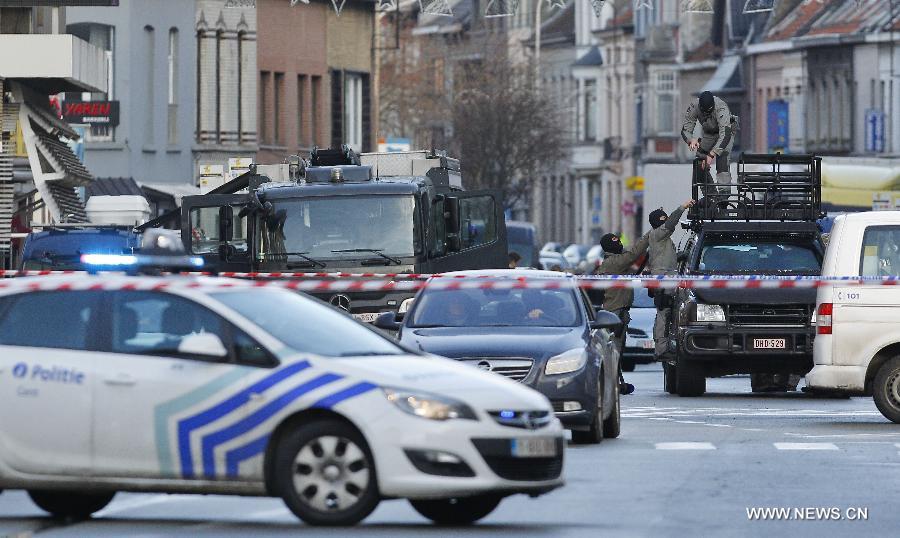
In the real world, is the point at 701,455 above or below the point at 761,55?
below

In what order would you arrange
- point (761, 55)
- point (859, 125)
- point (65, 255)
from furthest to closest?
point (761, 55), point (859, 125), point (65, 255)

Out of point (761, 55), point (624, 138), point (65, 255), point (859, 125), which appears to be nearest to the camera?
point (65, 255)

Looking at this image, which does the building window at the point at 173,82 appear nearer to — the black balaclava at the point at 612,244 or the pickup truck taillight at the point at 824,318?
the black balaclava at the point at 612,244

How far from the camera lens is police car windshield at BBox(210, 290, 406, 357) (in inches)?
572

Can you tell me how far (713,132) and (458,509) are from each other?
57.5 ft

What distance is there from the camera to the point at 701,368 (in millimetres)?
28938

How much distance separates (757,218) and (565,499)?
14.2 metres

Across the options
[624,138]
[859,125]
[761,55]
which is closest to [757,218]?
[859,125]

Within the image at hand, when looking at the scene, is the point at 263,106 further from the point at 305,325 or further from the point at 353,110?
the point at 305,325

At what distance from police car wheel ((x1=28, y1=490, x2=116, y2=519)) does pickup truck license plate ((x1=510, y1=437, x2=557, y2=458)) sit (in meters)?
2.46

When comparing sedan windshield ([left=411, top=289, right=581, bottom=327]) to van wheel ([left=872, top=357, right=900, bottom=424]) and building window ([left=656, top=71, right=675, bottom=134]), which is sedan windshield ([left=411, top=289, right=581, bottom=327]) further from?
building window ([left=656, top=71, right=675, bottom=134])

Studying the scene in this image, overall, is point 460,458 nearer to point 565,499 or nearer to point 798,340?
point 565,499

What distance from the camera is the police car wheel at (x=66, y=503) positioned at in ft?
49.9

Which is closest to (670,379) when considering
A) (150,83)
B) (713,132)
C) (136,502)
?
(713,132)
